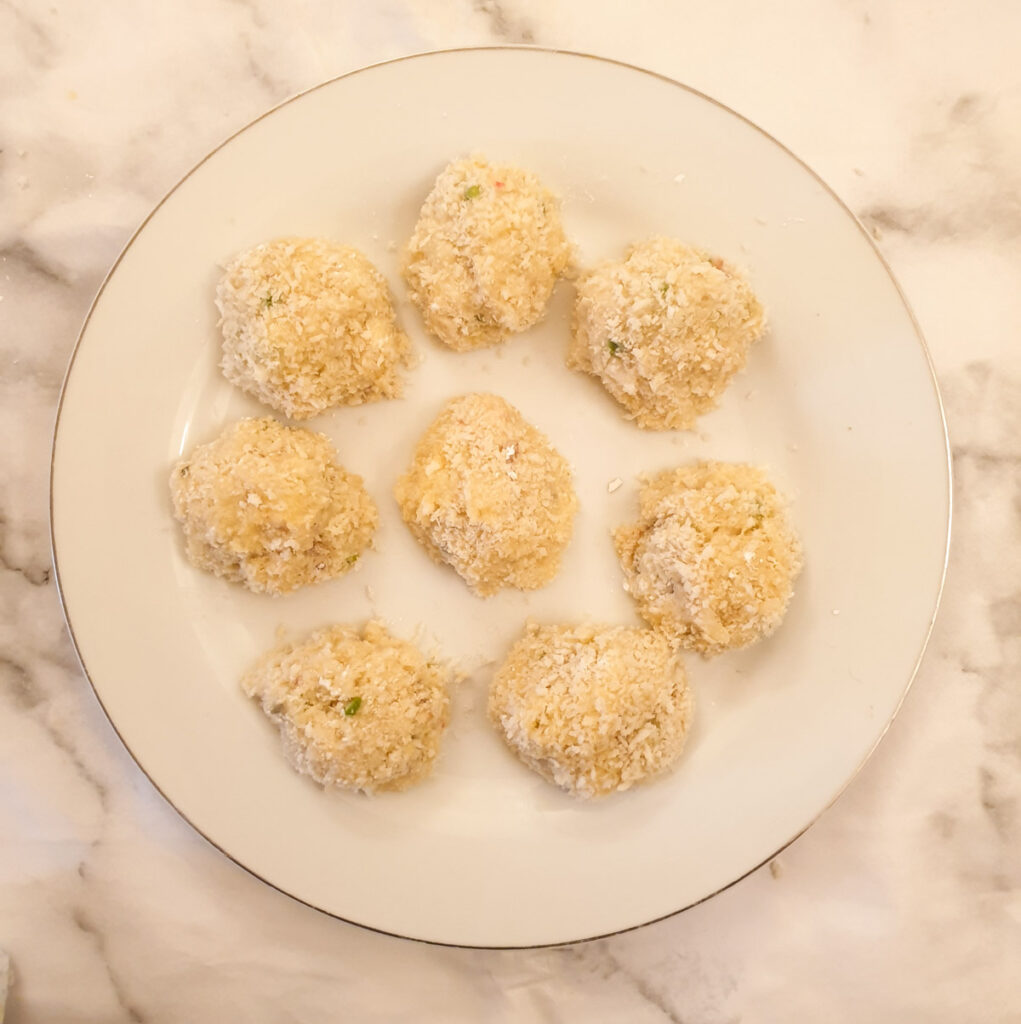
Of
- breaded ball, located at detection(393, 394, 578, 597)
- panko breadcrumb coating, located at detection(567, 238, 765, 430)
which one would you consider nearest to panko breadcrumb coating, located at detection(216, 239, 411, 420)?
breaded ball, located at detection(393, 394, 578, 597)

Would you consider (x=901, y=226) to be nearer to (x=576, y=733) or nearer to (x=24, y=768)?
(x=576, y=733)

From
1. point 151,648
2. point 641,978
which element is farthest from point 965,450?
point 151,648

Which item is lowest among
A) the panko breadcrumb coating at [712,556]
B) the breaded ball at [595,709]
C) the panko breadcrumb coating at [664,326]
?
the breaded ball at [595,709]

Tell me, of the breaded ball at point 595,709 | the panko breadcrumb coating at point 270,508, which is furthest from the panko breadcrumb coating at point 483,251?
the breaded ball at point 595,709

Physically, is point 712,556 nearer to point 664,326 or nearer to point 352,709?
point 664,326

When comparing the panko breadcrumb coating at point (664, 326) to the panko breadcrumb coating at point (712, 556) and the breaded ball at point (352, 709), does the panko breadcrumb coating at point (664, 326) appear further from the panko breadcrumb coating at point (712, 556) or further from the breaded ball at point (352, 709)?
the breaded ball at point (352, 709)

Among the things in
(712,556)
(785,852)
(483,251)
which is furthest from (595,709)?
(483,251)

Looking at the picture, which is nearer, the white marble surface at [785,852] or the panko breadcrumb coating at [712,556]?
the panko breadcrumb coating at [712,556]
